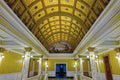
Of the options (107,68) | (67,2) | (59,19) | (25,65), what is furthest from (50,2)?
(107,68)

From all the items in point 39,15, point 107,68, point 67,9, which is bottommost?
point 107,68

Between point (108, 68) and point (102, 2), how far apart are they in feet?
26.8

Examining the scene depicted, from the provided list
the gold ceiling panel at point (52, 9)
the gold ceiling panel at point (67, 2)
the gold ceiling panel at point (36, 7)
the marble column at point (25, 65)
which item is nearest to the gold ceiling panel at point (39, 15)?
the gold ceiling panel at point (52, 9)

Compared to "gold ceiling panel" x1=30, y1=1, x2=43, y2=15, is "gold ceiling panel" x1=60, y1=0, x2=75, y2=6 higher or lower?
"gold ceiling panel" x1=60, y1=0, x2=75, y2=6

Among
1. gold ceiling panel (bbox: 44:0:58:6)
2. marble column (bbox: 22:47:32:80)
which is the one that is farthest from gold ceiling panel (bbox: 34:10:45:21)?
marble column (bbox: 22:47:32:80)

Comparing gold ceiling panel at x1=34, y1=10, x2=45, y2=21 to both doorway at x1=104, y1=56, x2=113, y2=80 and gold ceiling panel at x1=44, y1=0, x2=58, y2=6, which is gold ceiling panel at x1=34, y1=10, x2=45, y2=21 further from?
doorway at x1=104, y1=56, x2=113, y2=80

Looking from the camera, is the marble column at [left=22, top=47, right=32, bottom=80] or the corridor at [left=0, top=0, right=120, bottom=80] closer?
the corridor at [left=0, top=0, right=120, bottom=80]

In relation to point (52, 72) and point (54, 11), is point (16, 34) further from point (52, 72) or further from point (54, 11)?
point (52, 72)

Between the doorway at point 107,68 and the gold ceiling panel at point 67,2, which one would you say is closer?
the gold ceiling panel at point 67,2

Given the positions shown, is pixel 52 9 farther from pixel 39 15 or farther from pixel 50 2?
pixel 39 15

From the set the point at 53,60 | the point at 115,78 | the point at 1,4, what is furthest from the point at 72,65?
the point at 1,4

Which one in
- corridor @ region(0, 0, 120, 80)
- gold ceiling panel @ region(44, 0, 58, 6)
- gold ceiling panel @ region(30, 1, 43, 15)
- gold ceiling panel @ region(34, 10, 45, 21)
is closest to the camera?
corridor @ region(0, 0, 120, 80)

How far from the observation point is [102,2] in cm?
454

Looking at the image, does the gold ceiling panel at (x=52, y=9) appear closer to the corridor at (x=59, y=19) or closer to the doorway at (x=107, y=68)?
the corridor at (x=59, y=19)
